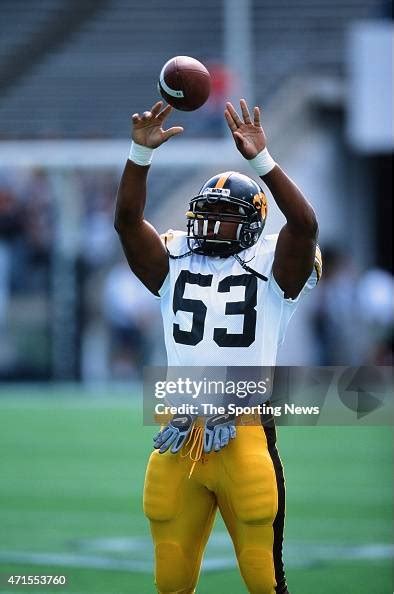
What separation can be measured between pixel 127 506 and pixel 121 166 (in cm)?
735

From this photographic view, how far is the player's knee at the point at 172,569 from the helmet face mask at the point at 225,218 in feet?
3.36

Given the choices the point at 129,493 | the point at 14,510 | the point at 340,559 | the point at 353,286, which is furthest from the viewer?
the point at 353,286

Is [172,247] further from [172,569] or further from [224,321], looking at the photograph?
[172,569]

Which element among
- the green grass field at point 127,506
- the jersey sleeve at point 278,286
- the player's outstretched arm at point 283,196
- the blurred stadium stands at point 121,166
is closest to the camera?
the player's outstretched arm at point 283,196

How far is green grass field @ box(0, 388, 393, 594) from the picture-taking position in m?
5.86

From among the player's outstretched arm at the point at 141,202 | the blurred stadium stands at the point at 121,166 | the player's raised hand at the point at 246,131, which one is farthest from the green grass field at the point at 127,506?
the blurred stadium stands at the point at 121,166

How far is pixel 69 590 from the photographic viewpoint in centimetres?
550

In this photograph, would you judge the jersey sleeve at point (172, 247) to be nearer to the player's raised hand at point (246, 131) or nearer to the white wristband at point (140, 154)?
the white wristband at point (140, 154)

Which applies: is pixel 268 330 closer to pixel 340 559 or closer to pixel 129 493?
pixel 340 559

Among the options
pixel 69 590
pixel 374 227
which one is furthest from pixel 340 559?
pixel 374 227

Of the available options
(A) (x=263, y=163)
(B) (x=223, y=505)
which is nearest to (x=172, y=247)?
(A) (x=263, y=163)

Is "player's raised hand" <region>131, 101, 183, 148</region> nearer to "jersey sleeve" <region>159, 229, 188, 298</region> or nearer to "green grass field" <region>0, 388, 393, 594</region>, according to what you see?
"jersey sleeve" <region>159, 229, 188, 298</region>

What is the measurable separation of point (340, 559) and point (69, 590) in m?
1.43

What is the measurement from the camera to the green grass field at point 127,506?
19.2 feet
